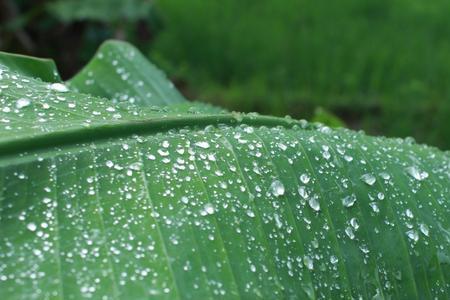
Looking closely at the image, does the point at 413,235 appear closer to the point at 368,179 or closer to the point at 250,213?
the point at 368,179

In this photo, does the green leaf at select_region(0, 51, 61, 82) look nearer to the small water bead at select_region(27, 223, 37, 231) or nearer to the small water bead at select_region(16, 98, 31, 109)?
the small water bead at select_region(16, 98, 31, 109)

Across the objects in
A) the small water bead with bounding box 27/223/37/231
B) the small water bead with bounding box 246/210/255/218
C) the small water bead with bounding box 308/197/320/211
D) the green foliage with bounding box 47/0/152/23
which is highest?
the small water bead with bounding box 27/223/37/231

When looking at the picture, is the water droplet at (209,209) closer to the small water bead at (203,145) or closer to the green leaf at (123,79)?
the small water bead at (203,145)

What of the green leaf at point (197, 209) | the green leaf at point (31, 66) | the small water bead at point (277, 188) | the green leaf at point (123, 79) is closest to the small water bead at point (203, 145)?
the green leaf at point (197, 209)

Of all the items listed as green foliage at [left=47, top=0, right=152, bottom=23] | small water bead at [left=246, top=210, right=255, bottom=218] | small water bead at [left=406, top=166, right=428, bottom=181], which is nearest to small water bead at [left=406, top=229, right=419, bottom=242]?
small water bead at [left=406, top=166, right=428, bottom=181]

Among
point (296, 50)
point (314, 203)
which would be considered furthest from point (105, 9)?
point (314, 203)

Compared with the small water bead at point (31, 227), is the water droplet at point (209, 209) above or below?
below
